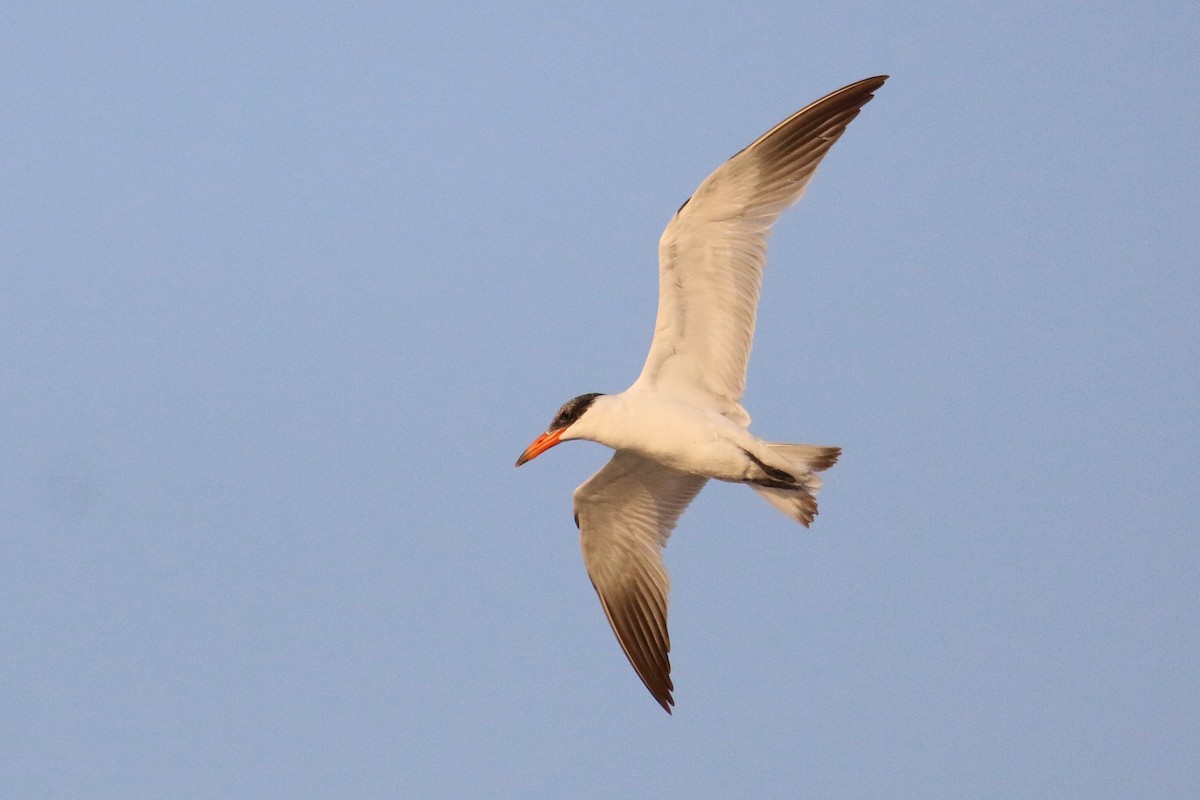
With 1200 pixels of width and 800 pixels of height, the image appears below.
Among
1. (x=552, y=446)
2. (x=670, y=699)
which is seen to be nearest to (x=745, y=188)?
(x=552, y=446)

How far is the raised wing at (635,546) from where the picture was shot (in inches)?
555

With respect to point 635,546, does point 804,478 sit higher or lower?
higher

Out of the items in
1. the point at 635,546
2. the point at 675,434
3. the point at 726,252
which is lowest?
the point at 635,546

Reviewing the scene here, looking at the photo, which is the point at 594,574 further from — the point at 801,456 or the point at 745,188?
the point at 745,188

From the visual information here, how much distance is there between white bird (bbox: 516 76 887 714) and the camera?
12.8m

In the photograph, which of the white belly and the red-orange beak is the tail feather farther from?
the red-orange beak

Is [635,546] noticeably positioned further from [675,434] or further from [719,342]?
[719,342]

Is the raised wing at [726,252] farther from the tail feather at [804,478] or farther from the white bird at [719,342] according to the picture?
the tail feather at [804,478]

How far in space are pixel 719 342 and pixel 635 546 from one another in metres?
2.21

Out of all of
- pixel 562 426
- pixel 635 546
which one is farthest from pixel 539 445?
pixel 635 546

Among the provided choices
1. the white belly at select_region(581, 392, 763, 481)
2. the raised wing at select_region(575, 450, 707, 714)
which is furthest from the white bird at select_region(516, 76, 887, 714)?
the raised wing at select_region(575, 450, 707, 714)

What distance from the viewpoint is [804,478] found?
42.4 feet

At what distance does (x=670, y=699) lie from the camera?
45.2ft

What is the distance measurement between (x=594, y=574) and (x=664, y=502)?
931 millimetres
